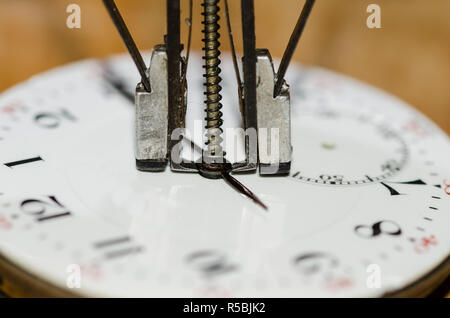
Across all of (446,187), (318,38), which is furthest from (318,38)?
(446,187)

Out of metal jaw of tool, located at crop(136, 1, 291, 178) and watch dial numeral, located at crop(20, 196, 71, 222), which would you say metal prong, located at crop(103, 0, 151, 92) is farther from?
watch dial numeral, located at crop(20, 196, 71, 222)

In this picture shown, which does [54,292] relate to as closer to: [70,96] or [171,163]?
[171,163]

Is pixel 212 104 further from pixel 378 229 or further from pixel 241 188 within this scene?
pixel 378 229

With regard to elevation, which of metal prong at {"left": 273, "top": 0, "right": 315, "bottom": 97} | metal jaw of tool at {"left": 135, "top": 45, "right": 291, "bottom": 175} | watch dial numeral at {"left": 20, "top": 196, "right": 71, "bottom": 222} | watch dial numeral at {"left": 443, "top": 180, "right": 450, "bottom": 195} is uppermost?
metal prong at {"left": 273, "top": 0, "right": 315, "bottom": 97}

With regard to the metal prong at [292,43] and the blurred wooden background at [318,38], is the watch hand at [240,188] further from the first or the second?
the blurred wooden background at [318,38]

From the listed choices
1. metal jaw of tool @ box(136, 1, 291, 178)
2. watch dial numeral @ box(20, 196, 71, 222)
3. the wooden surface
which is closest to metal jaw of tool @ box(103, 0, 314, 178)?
metal jaw of tool @ box(136, 1, 291, 178)
